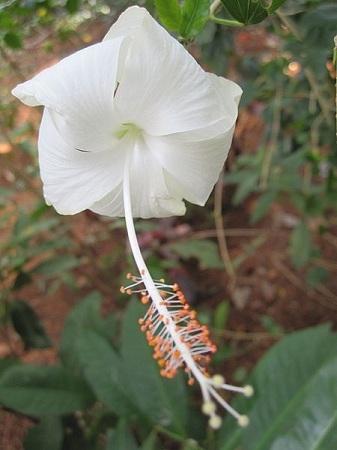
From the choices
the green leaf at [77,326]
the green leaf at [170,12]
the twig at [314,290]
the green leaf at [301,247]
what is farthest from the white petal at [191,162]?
the twig at [314,290]

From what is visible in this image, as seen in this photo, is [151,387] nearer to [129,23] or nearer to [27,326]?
[27,326]

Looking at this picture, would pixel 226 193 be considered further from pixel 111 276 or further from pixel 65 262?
pixel 65 262

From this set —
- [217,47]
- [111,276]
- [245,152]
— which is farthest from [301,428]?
[245,152]

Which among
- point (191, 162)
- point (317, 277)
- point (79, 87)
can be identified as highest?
point (79, 87)

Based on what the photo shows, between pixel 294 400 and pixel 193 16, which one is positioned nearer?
pixel 193 16

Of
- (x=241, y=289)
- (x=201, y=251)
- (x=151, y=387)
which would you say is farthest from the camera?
(x=241, y=289)

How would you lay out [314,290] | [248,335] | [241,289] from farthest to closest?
[241,289], [314,290], [248,335]

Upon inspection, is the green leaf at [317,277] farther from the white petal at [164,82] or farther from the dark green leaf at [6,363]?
the white petal at [164,82]

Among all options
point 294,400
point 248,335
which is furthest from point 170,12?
point 248,335
